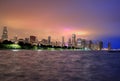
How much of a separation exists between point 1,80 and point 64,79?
8.69 meters

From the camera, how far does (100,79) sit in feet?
127

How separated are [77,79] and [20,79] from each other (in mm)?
8053

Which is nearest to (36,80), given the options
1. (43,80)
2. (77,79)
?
(43,80)

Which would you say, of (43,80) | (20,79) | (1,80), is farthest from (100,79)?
(1,80)

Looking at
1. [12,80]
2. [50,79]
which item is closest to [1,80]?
[12,80]

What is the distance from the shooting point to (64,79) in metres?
37.7

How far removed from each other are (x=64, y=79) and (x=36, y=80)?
409 cm

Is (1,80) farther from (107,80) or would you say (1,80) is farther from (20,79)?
(107,80)

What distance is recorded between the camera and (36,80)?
3612 centimetres

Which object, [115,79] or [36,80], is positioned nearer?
[36,80]

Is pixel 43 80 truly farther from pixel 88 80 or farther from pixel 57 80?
pixel 88 80

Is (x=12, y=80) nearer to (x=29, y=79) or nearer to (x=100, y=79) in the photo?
(x=29, y=79)

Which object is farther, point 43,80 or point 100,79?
point 100,79

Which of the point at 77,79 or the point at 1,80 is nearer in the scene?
the point at 1,80
